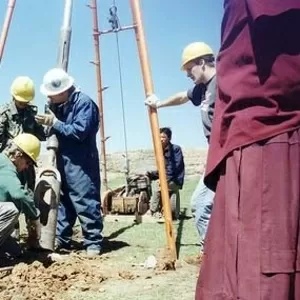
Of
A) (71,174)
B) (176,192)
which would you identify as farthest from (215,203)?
(176,192)

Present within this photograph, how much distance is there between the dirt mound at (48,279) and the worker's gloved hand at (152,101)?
1571 mm

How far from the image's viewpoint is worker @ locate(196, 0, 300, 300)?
2.06 metres

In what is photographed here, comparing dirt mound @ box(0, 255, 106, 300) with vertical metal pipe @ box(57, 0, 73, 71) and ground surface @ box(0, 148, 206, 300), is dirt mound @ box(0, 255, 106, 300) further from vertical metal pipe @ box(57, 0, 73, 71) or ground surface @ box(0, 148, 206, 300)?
vertical metal pipe @ box(57, 0, 73, 71)

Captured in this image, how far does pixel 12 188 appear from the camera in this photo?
5203 mm

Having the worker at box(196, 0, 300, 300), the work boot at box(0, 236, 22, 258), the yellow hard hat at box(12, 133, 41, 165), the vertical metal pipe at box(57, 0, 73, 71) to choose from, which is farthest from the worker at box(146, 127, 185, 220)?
the worker at box(196, 0, 300, 300)

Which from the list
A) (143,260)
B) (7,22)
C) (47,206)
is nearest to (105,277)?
(143,260)

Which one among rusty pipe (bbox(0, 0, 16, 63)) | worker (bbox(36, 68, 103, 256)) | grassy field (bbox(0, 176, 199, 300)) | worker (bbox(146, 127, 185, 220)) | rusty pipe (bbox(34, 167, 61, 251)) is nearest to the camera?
grassy field (bbox(0, 176, 199, 300))

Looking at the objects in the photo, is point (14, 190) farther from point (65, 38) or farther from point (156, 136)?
point (65, 38)

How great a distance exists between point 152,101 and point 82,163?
1.21 meters

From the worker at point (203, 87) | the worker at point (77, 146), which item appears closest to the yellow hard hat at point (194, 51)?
the worker at point (203, 87)

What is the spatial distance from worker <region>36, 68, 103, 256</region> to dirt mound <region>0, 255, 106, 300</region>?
34.3 inches

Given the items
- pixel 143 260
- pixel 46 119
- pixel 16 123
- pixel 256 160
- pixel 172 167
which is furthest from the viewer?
pixel 172 167

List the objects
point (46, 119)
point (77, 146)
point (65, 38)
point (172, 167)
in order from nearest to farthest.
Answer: point (46, 119) → point (77, 146) → point (65, 38) → point (172, 167)

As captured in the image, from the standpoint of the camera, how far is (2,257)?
5828mm
